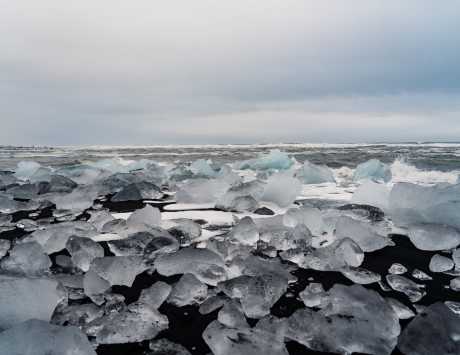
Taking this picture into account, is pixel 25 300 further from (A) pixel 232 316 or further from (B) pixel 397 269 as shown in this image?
(B) pixel 397 269

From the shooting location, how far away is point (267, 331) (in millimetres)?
790

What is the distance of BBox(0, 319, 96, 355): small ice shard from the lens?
2.18 ft

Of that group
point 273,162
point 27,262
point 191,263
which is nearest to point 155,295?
point 191,263

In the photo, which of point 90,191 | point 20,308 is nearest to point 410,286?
point 20,308

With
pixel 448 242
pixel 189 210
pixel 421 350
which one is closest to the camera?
pixel 421 350

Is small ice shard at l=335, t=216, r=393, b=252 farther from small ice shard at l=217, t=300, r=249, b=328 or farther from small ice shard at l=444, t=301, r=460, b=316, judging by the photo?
small ice shard at l=217, t=300, r=249, b=328

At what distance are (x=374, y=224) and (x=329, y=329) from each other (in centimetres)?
107

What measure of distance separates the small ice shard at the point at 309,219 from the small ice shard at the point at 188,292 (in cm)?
76

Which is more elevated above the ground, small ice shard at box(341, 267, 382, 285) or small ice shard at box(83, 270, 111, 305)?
small ice shard at box(83, 270, 111, 305)

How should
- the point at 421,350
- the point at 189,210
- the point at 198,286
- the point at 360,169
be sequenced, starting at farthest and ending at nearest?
1. the point at 360,169
2. the point at 189,210
3. the point at 198,286
4. the point at 421,350

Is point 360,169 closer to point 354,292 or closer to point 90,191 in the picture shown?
point 90,191

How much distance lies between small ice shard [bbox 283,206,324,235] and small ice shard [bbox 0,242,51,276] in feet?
3.58

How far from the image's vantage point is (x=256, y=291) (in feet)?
3.08

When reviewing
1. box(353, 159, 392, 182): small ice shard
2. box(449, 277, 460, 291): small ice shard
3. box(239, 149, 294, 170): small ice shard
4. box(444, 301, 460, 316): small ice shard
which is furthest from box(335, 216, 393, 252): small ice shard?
box(239, 149, 294, 170): small ice shard
